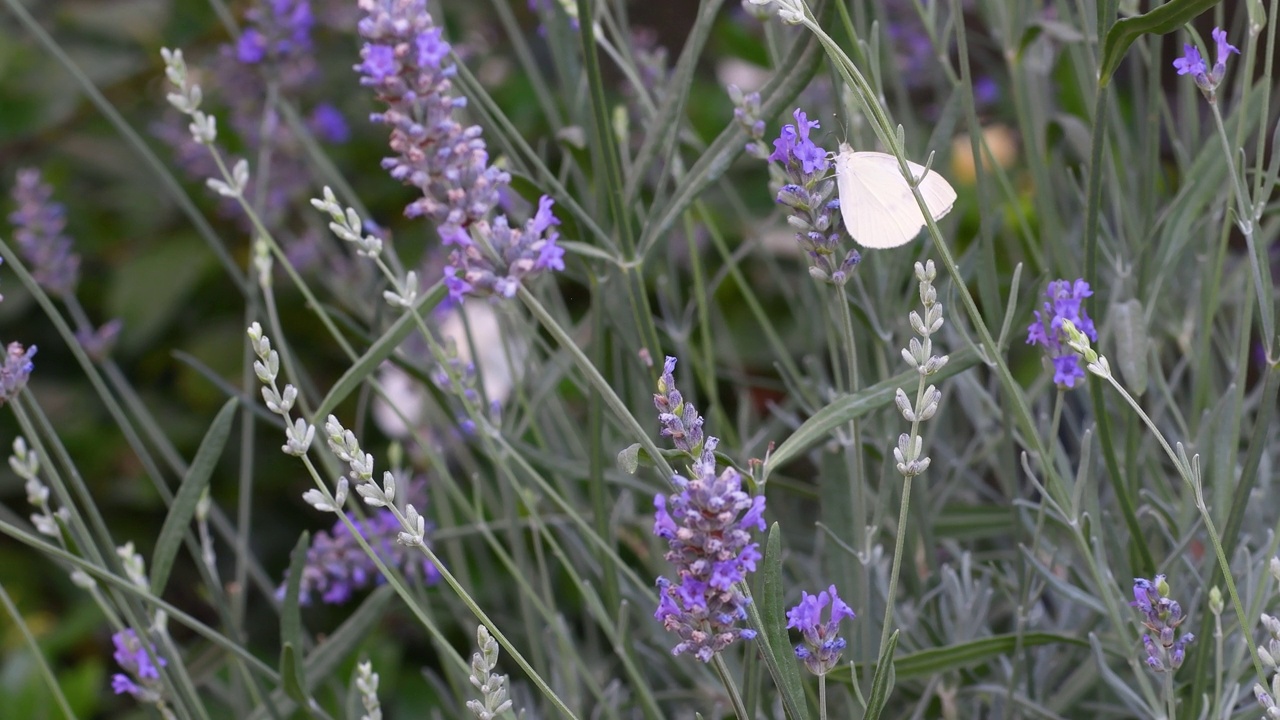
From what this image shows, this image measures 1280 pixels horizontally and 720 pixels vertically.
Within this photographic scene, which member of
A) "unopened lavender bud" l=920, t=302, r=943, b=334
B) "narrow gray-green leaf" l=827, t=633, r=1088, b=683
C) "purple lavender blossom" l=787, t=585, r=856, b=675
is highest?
"unopened lavender bud" l=920, t=302, r=943, b=334

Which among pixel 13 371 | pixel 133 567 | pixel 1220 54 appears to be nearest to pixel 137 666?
pixel 133 567

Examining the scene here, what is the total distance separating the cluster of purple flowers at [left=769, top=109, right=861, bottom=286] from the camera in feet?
2.22

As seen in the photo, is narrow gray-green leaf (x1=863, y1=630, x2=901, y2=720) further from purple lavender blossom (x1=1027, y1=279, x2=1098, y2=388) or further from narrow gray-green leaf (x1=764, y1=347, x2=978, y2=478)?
purple lavender blossom (x1=1027, y1=279, x2=1098, y2=388)

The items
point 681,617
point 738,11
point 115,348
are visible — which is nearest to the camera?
point 681,617

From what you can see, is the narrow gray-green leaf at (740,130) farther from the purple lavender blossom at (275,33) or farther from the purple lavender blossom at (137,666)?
the purple lavender blossom at (275,33)

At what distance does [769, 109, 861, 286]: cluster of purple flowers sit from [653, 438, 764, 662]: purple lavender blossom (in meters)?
0.14

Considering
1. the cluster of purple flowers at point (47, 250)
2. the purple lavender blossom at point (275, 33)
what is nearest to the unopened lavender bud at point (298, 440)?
the cluster of purple flowers at point (47, 250)

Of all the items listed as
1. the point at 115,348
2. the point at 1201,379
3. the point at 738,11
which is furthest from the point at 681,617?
the point at 738,11

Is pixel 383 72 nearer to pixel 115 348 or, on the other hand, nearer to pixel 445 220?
pixel 445 220

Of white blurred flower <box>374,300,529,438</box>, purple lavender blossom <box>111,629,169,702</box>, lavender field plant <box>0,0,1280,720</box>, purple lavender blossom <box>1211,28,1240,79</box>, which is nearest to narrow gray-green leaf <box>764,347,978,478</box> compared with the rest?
lavender field plant <box>0,0,1280,720</box>

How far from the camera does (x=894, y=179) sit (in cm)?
78

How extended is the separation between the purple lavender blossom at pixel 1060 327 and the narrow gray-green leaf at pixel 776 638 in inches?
9.1

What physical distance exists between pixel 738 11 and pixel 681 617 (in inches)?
75.1

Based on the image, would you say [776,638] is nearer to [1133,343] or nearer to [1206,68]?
[1133,343]
